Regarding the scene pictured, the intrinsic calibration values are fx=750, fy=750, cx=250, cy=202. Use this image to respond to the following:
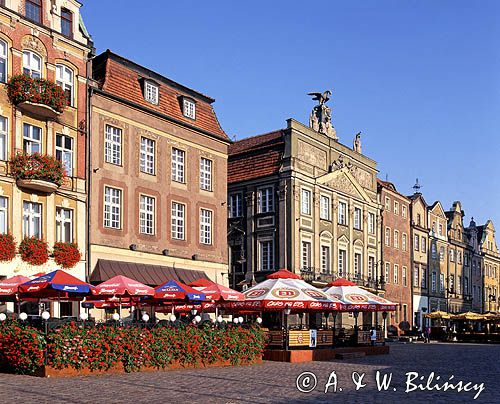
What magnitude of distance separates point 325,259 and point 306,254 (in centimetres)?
245

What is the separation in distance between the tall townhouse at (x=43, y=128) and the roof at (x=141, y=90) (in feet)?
5.90

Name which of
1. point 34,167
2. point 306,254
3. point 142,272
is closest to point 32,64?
point 34,167

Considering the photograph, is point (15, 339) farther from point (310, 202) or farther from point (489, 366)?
point (310, 202)

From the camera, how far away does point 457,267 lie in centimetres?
7856

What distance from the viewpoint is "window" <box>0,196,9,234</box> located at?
27.5 meters

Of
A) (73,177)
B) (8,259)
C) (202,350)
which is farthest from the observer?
(73,177)

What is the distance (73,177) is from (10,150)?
3.30 metres

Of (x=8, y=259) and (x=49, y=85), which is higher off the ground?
(x=49, y=85)

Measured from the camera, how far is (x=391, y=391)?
57.3 feet

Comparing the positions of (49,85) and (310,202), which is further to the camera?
(310,202)

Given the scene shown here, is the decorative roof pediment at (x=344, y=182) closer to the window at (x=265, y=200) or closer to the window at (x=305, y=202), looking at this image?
the window at (x=305, y=202)

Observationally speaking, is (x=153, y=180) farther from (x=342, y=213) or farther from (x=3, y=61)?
(x=342, y=213)

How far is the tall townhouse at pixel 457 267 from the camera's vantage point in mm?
76438

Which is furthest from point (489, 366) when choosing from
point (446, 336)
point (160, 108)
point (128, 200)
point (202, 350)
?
point (446, 336)
